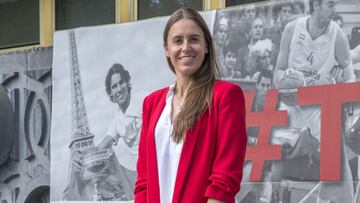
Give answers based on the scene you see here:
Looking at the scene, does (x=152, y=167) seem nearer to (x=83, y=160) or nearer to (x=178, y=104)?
(x=178, y=104)

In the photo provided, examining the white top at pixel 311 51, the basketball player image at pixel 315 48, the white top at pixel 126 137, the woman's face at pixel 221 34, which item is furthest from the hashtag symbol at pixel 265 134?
the white top at pixel 126 137

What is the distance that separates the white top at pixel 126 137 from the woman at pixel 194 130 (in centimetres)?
329

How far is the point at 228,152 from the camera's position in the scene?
222cm

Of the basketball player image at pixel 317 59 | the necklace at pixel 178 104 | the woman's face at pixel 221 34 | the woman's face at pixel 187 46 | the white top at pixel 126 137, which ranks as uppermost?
the woman's face at pixel 221 34

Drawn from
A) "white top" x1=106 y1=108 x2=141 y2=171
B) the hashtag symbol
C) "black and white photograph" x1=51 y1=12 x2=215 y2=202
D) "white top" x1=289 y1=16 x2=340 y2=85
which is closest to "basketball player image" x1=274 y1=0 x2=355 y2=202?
"white top" x1=289 y1=16 x2=340 y2=85

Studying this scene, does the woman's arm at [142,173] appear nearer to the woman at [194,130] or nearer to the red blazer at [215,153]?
the woman at [194,130]

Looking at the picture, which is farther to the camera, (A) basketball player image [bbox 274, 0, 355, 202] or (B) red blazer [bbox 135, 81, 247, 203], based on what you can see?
(A) basketball player image [bbox 274, 0, 355, 202]

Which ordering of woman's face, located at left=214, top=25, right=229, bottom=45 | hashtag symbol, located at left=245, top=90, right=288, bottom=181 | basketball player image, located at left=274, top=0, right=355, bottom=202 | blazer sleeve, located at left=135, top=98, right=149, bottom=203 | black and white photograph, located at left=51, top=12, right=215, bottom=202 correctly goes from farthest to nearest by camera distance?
black and white photograph, located at left=51, top=12, right=215, bottom=202 → woman's face, located at left=214, top=25, right=229, bottom=45 → hashtag symbol, located at left=245, top=90, right=288, bottom=181 → basketball player image, located at left=274, top=0, right=355, bottom=202 → blazer sleeve, located at left=135, top=98, right=149, bottom=203

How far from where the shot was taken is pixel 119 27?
5.88 meters

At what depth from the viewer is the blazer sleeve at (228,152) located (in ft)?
7.20

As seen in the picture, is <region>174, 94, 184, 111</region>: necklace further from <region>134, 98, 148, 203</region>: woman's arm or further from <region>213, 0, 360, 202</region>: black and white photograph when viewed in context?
<region>213, 0, 360, 202</region>: black and white photograph

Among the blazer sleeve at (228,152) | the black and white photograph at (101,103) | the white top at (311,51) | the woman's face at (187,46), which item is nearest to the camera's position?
the blazer sleeve at (228,152)

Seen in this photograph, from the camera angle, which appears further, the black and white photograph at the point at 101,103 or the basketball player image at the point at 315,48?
the black and white photograph at the point at 101,103

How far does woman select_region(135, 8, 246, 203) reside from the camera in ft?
7.29
